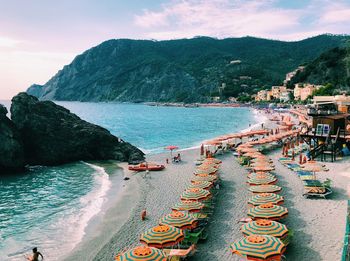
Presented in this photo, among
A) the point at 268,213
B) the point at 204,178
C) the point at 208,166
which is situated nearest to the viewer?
the point at 268,213

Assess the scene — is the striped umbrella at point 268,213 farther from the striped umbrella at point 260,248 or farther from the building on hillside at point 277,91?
the building on hillside at point 277,91

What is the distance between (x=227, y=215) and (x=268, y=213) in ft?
12.7

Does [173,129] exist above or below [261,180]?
below

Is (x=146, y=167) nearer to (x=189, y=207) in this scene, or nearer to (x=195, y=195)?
(x=195, y=195)

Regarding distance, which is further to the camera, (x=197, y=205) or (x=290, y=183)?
(x=290, y=183)

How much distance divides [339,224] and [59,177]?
26.5 metres

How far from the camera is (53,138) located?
43812 mm

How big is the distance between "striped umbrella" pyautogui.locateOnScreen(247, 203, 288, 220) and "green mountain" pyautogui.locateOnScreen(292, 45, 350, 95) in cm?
9580

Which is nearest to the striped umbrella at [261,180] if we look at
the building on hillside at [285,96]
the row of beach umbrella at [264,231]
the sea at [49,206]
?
the row of beach umbrella at [264,231]

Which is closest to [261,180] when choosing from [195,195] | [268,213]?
[195,195]

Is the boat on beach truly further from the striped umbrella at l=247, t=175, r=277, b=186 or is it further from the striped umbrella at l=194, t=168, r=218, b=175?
the striped umbrella at l=247, t=175, r=277, b=186

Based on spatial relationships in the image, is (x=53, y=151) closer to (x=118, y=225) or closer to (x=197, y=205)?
(x=118, y=225)

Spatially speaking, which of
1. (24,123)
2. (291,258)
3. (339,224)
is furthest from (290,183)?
(24,123)

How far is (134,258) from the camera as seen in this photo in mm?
12375
